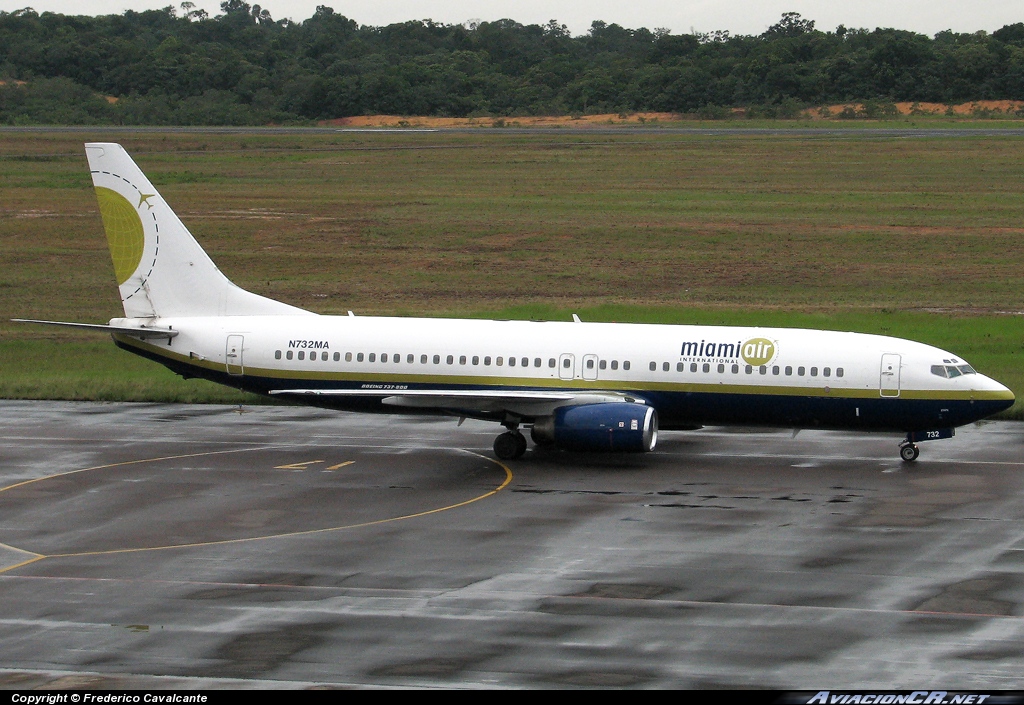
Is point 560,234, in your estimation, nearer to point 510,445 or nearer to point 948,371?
point 510,445

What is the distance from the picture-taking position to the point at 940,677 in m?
23.4

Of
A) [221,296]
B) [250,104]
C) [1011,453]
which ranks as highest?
[250,104]

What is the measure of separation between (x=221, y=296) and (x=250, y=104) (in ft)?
415

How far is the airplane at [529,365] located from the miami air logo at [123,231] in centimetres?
5

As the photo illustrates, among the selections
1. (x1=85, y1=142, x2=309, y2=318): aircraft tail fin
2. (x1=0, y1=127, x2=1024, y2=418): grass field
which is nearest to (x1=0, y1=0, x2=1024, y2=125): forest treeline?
(x1=0, y1=127, x2=1024, y2=418): grass field

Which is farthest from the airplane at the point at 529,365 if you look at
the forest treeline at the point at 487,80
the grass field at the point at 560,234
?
the forest treeline at the point at 487,80

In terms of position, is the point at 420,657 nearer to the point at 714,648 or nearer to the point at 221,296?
the point at 714,648

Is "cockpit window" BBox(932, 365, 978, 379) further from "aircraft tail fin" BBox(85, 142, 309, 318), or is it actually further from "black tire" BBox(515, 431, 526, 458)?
"aircraft tail fin" BBox(85, 142, 309, 318)

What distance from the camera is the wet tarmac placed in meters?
24.4

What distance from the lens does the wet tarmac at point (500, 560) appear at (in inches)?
959

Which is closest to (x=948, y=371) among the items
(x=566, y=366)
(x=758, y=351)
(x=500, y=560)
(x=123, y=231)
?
(x=758, y=351)

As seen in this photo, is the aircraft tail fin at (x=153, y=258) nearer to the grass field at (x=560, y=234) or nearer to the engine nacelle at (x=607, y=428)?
the grass field at (x=560, y=234)

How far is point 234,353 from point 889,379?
65.4ft
